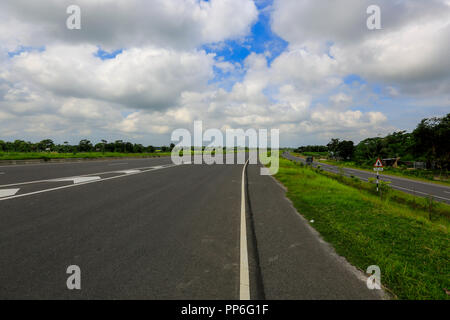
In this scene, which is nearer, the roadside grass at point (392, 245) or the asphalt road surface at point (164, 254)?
the asphalt road surface at point (164, 254)

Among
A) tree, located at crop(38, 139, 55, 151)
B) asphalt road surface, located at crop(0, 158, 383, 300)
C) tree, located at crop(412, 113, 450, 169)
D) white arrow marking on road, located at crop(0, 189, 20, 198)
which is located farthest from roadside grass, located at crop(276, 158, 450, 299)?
tree, located at crop(38, 139, 55, 151)

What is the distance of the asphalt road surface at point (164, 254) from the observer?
267 cm

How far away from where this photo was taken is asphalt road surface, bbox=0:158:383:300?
8.76ft

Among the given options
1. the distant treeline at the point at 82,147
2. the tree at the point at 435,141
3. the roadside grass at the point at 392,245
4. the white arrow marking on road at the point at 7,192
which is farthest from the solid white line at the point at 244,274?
the distant treeline at the point at 82,147

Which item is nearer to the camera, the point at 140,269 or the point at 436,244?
the point at 140,269

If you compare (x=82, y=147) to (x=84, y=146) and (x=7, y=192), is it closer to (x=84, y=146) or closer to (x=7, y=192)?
(x=84, y=146)

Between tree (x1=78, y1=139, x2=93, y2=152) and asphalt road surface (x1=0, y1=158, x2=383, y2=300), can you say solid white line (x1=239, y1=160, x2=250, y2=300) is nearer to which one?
asphalt road surface (x1=0, y1=158, x2=383, y2=300)

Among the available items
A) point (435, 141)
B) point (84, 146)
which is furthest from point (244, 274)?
point (84, 146)

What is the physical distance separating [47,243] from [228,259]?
326 cm

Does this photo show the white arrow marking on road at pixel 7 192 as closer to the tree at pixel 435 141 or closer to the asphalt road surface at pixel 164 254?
the asphalt road surface at pixel 164 254

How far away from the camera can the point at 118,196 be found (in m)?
7.63
